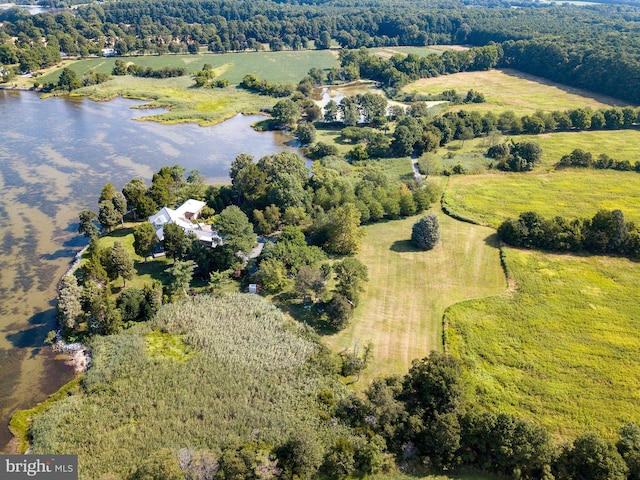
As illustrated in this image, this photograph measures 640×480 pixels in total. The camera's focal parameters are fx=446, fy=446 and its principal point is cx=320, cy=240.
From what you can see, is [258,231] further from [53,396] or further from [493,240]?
[493,240]

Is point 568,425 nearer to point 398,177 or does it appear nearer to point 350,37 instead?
point 398,177

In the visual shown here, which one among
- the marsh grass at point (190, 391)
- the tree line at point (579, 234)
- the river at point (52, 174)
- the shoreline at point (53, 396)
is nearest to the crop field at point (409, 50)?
the river at point (52, 174)

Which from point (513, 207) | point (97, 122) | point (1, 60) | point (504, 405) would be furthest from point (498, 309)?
point (1, 60)

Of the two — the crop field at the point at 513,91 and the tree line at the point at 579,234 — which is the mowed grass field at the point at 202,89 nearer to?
the crop field at the point at 513,91

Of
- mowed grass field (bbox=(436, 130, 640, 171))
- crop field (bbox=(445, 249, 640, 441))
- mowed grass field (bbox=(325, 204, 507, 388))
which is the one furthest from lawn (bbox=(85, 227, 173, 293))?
mowed grass field (bbox=(436, 130, 640, 171))

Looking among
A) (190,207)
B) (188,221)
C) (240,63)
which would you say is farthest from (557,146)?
(240,63)
